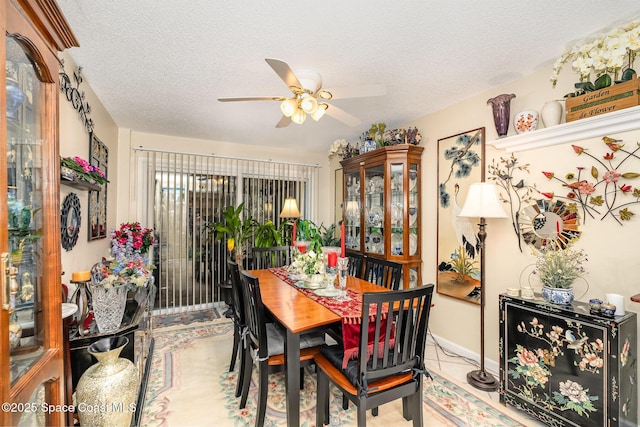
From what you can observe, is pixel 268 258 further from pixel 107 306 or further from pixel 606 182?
pixel 606 182

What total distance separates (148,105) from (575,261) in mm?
3920

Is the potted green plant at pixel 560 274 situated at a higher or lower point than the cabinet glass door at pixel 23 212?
lower

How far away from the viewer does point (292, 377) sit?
1.72 metres

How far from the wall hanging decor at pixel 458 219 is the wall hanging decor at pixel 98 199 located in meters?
3.24

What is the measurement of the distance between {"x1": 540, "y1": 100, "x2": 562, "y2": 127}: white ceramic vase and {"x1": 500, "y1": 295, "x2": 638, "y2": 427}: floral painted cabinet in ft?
4.21

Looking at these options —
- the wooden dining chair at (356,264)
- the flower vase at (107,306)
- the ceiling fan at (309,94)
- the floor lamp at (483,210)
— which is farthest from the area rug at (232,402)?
the ceiling fan at (309,94)

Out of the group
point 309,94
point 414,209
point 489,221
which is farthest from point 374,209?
point 309,94

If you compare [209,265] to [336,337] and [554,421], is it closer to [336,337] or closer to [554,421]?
[336,337]

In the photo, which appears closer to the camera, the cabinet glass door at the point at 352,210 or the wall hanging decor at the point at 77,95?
the wall hanging decor at the point at 77,95

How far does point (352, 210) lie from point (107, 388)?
10.8 ft

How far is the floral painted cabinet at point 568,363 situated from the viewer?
161 cm

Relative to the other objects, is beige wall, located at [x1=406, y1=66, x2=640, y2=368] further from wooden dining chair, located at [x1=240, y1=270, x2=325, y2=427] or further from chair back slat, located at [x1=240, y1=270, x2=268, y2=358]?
chair back slat, located at [x1=240, y1=270, x2=268, y2=358]

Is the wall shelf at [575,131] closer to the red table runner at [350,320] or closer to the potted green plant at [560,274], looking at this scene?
the potted green plant at [560,274]

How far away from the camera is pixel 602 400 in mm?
1631
